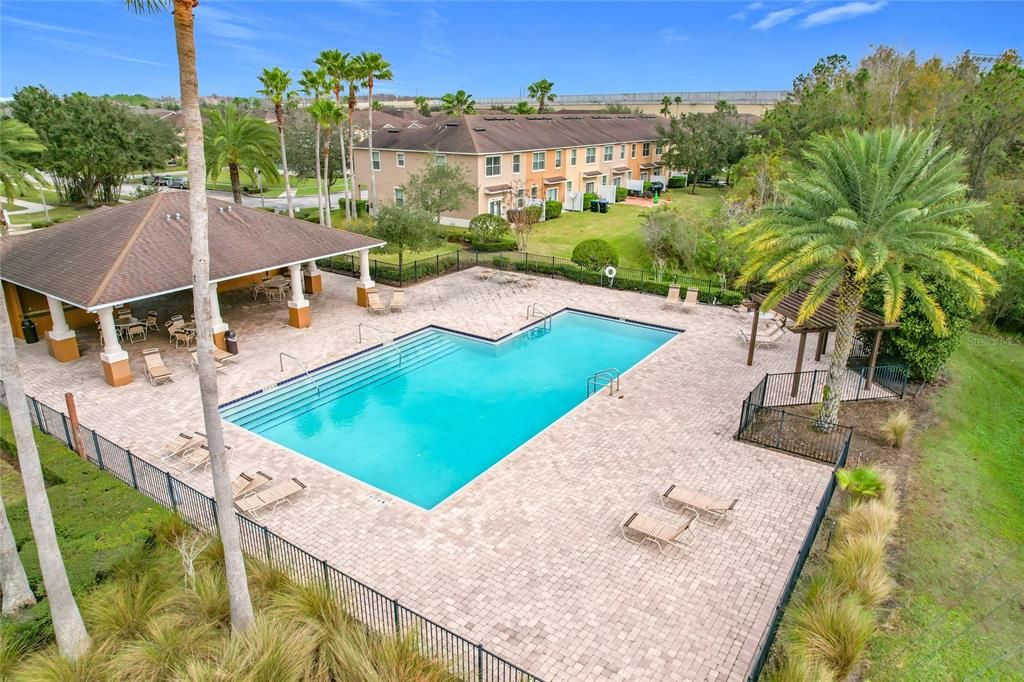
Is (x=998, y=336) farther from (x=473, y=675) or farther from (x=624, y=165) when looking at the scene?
(x=624, y=165)

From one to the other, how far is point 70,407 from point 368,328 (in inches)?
457

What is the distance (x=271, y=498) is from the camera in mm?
13438

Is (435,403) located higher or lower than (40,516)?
lower

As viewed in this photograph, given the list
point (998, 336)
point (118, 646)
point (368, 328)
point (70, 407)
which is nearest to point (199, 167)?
point (118, 646)

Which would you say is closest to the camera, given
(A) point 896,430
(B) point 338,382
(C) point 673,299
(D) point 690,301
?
(A) point 896,430

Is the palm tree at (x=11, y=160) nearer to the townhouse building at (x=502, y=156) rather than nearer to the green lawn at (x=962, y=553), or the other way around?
the townhouse building at (x=502, y=156)

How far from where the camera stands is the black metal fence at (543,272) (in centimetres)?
3042

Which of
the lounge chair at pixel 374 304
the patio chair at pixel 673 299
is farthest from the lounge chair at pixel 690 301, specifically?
the lounge chair at pixel 374 304

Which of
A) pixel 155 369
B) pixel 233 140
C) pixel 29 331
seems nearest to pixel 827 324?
pixel 155 369

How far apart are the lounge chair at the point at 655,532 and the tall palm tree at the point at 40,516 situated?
9.35m

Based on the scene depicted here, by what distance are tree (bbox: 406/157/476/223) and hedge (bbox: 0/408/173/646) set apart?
2674 centimetres

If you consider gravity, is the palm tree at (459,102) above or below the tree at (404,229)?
above

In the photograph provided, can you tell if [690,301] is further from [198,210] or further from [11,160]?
[11,160]

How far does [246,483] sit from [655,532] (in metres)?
9.00
